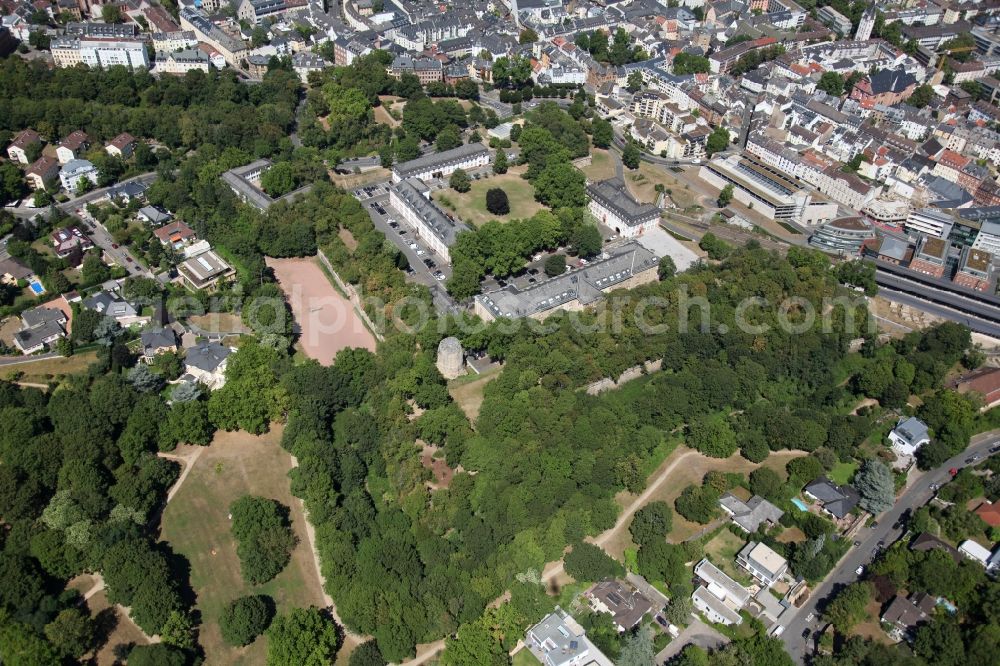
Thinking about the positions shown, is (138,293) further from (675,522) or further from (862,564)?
(862,564)

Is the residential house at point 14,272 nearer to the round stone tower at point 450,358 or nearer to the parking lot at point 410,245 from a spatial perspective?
the parking lot at point 410,245

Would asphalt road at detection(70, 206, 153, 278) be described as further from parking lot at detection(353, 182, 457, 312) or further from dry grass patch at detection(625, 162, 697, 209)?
dry grass patch at detection(625, 162, 697, 209)

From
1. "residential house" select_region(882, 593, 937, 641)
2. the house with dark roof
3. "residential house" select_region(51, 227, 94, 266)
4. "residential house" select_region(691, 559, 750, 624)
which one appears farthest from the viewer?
the house with dark roof

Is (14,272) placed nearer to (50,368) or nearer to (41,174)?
(50,368)

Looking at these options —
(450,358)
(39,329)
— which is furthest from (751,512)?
(39,329)

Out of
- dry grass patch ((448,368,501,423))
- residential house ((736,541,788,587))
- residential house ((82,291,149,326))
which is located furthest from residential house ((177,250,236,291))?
residential house ((736,541,788,587))
